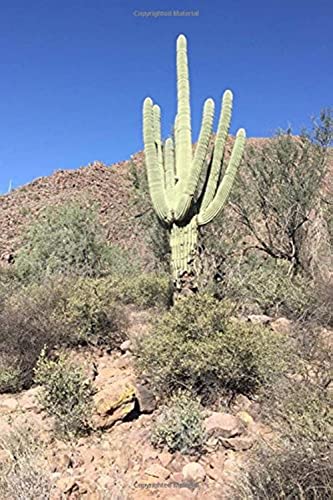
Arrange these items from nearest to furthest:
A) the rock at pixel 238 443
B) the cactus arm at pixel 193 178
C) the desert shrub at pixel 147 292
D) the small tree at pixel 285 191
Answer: the rock at pixel 238 443, the cactus arm at pixel 193 178, the desert shrub at pixel 147 292, the small tree at pixel 285 191

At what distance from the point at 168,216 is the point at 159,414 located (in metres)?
4.03

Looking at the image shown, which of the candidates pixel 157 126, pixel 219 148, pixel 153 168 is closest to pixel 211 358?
pixel 153 168

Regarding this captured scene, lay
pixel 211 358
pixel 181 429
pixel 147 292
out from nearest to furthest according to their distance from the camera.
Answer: pixel 181 429
pixel 211 358
pixel 147 292

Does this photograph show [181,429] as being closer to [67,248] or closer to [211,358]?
[211,358]

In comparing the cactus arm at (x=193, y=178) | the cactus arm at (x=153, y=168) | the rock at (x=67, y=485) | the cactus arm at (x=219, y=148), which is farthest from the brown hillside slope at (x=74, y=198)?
the rock at (x=67, y=485)

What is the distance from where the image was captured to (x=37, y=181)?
105 ft

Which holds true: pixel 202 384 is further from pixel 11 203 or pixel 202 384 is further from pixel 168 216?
pixel 11 203

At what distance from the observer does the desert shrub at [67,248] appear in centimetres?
1306

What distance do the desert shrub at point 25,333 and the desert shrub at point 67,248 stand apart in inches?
211

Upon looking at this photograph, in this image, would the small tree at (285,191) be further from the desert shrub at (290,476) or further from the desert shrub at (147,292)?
the desert shrub at (290,476)

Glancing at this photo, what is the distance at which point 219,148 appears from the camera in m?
8.39

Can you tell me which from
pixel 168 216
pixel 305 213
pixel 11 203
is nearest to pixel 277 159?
pixel 305 213

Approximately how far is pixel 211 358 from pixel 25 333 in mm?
2543

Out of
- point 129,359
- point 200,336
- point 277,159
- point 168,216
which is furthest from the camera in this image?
point 277,159
